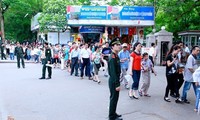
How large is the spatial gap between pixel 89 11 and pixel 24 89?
17509mm

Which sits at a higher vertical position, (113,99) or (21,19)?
(21,19)

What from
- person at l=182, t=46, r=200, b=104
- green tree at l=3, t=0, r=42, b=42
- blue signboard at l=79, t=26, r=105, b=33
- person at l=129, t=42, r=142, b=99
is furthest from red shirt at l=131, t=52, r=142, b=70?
green tree at l=3, t=0, r=42, b=42

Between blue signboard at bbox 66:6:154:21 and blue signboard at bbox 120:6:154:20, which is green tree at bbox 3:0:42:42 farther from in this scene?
blue signboard at bbox 120:6:154:20

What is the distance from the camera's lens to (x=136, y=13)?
29.1 meters

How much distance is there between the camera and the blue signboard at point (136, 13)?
2912 cm

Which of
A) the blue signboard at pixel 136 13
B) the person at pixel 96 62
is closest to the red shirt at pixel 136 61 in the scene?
the person at pixel 96 62

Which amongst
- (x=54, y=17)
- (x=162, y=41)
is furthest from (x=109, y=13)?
(x=162, y=41)

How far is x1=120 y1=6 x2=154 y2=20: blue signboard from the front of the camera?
2912cm

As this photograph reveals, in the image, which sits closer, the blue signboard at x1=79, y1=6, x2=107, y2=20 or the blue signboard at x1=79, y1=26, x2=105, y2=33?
the blue signboard at x1=79, y1=6, x2=107, y2=20

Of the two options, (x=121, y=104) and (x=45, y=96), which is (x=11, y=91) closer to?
(x=45, y=96)

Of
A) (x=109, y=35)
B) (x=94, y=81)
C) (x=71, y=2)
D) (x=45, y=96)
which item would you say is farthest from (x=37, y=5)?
(x=45, y=96)

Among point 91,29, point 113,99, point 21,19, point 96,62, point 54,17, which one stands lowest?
point 113,99

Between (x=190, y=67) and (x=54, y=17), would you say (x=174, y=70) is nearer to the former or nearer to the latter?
(x=190, y=67)

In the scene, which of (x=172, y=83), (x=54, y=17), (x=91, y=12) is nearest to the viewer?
(x=172, y=83)
